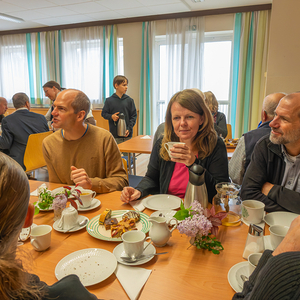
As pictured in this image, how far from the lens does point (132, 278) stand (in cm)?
88

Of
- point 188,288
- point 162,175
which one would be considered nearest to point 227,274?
point 188,288

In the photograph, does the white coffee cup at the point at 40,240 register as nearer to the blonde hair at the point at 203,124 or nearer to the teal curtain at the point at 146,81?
the blonde hair at the point at 203,124

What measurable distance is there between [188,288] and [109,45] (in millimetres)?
6354

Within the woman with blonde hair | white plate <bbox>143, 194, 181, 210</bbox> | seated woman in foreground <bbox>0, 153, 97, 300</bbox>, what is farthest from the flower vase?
the woman with blonde hair

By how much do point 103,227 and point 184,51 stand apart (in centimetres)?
529

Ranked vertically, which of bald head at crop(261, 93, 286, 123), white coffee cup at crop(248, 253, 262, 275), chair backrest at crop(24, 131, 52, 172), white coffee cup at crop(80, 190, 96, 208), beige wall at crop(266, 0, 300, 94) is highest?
beige wall at crop(266, 0, 300, 94)

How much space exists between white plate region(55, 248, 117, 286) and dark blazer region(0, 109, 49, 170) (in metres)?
2.94

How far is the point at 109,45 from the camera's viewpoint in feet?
20.6

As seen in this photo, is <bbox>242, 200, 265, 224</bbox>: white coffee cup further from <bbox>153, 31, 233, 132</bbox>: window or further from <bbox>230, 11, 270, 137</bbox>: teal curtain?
<bbox>153, 31, 233, 132</bbox>: window

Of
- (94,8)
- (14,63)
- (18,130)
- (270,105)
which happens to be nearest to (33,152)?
(18,130)

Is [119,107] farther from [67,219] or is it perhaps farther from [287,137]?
[67,219]

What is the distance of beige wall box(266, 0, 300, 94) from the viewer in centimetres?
305

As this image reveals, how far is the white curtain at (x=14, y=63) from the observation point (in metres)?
7.25

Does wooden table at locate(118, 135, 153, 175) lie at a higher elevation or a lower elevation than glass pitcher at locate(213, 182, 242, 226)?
lower
